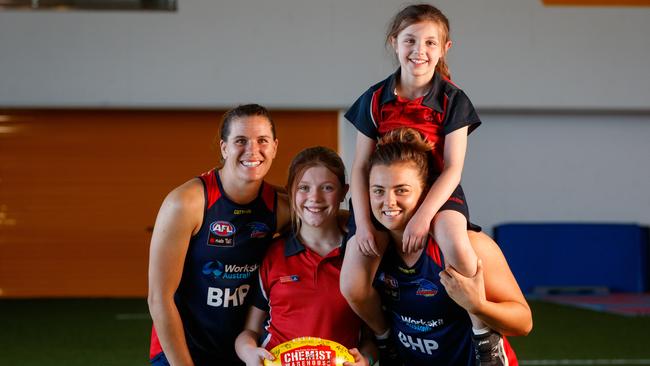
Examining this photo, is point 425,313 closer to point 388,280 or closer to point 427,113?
point 388,280

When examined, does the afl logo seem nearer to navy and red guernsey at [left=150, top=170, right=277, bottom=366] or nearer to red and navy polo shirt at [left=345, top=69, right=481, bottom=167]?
navy and red guernsey at [left=150, top=170, right=277, bottom=366]

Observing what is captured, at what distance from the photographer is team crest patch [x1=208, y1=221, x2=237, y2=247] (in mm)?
3953

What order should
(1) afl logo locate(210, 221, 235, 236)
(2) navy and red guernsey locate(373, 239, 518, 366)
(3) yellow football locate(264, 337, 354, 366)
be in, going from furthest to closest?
(1) afl logo locate(210, 221, 235, 236) → (2) navy and red guernsey locate(373, 239, 518, 366) → (3) yellow football locate(264, 337, 354, 366)

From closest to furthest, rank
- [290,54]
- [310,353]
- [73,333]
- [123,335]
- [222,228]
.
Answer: [310,353]
[222,228]
[123,335]
[73,333]
[290,54]

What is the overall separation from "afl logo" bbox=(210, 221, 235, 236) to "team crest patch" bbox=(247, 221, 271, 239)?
0.09 m

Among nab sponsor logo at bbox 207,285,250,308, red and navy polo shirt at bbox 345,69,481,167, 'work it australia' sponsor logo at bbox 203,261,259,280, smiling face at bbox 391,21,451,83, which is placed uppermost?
smiling face at bbox 391,21,451,83

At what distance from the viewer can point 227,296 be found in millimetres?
4035

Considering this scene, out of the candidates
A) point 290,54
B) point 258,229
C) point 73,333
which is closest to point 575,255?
point 290,54

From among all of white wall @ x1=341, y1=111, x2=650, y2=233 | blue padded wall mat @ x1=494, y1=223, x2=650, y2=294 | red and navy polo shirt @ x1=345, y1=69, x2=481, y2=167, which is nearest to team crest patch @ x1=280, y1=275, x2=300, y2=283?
red and navy polo shirt @ x1=345, y1=69, x2=481, y2=167

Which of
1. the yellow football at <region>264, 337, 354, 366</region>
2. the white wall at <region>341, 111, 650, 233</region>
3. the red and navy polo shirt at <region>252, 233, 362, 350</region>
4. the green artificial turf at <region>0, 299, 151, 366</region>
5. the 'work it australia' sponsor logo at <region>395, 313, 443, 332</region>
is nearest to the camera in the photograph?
the yellow football at <region>264, 337, 354, 366</region>

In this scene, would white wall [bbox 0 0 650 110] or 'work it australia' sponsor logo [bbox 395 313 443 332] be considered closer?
'work it australia' sponsor logo [bbox 395 313 443 332]

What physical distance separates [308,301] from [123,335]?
4490 mm

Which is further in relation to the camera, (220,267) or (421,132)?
(220,267)

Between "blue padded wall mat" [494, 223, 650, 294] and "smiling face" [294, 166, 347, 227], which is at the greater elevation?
"smiling face" [294, 166, 347, 227]
